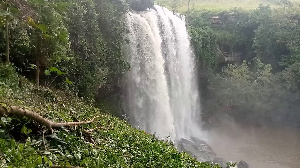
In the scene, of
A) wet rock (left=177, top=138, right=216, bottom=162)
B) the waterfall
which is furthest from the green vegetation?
wet rock (left=177, top=138, right=216, bottom=162)

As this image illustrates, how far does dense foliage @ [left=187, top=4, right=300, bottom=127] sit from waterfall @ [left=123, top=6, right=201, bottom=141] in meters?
2.14

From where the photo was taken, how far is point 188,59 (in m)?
24.5

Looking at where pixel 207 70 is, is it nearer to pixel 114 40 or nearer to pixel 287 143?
pixel 287 143

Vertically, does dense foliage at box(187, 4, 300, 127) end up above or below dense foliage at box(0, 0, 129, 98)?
above

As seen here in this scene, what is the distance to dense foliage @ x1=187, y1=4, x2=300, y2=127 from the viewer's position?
82.8ft

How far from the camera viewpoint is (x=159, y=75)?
20.4 metres

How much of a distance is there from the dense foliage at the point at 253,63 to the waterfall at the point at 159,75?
7.01 ft

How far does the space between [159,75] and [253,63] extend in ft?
41.8

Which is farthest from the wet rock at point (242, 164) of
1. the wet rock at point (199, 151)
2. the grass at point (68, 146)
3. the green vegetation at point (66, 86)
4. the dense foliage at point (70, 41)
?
the grass at point (68, 146)

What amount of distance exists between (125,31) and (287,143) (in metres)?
15.2

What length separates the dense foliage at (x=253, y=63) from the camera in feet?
82.8

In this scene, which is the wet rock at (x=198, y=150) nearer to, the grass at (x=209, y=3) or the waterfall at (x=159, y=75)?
the waterfall at (x=159, y=75)

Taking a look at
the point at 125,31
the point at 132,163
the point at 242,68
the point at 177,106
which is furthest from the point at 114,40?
the point at 242,68

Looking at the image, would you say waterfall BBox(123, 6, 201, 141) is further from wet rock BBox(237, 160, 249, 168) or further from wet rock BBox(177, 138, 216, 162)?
wet rock BBox(237, 160, 249, 168)
